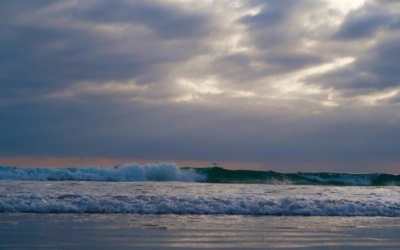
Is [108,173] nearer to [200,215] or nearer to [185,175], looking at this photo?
[185,175]

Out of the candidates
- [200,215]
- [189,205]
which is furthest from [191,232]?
[189,205]

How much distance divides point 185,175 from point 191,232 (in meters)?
22.7

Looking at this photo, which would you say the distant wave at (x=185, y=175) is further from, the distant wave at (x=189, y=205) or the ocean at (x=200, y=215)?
the distant wave at (x=189, y=205)

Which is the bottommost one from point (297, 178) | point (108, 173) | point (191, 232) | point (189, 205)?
point (191, 232)

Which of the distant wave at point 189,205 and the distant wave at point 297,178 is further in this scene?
the distant wave at point 297,178

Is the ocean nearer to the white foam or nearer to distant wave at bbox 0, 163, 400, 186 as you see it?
the white foam

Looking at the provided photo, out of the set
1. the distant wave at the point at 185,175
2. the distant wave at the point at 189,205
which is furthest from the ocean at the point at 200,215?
the distant wave at the point at 185,175

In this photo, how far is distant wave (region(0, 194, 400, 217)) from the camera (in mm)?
13320

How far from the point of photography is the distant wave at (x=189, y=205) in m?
13.3

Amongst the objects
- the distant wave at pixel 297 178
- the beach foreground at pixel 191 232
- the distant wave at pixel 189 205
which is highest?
the distant wave at pixel 297 178

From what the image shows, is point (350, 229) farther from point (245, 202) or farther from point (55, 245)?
point (55, 245)

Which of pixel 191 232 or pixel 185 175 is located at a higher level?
pixel 185 175

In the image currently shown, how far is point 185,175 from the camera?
32.5 metres

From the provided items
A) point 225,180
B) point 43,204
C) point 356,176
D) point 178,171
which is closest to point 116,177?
point 178,171
